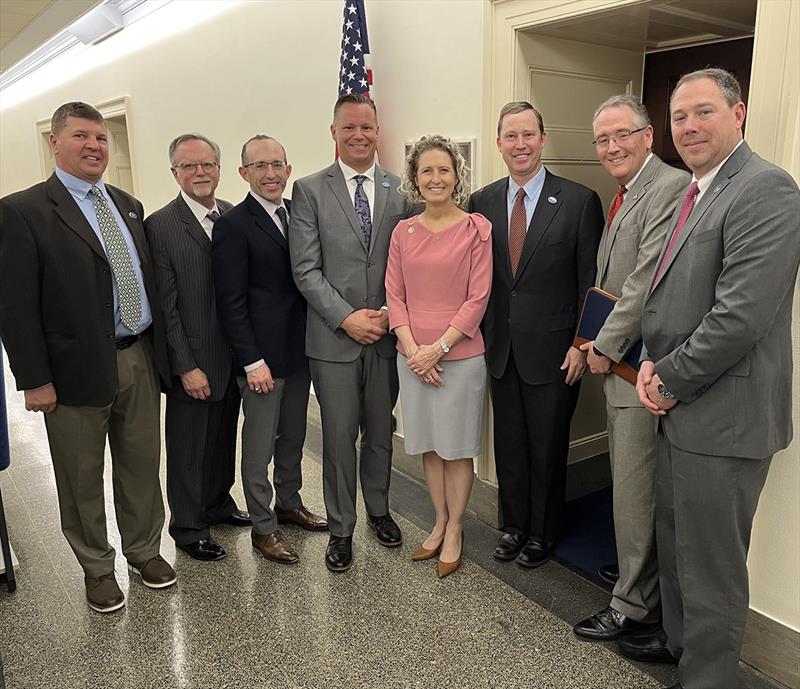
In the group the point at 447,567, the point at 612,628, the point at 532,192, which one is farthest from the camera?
the point at 447,567

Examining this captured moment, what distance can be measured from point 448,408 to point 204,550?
127 cm

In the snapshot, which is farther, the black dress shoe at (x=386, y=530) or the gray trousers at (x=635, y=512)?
the black dress shoe at (x=386, y=530)

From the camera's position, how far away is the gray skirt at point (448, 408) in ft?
8.95

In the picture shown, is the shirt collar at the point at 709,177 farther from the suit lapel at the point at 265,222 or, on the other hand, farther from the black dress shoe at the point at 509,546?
the black dress shoe at the point at 509,546

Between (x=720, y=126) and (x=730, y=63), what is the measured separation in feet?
5.44

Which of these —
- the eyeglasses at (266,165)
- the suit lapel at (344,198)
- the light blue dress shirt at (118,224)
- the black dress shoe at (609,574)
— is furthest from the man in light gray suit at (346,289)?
the black dress shoe at (609,574)

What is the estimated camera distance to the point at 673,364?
1875mm

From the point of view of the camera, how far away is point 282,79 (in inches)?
180

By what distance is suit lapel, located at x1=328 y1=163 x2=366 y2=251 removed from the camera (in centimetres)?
276

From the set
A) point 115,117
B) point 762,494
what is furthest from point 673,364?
point 115,117

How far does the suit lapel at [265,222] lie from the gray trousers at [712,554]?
1.69m

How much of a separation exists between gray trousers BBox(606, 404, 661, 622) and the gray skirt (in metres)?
0.57

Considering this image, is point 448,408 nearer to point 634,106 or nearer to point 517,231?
point 517,231

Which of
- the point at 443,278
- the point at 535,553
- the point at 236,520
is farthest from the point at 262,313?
the point at 535,553
